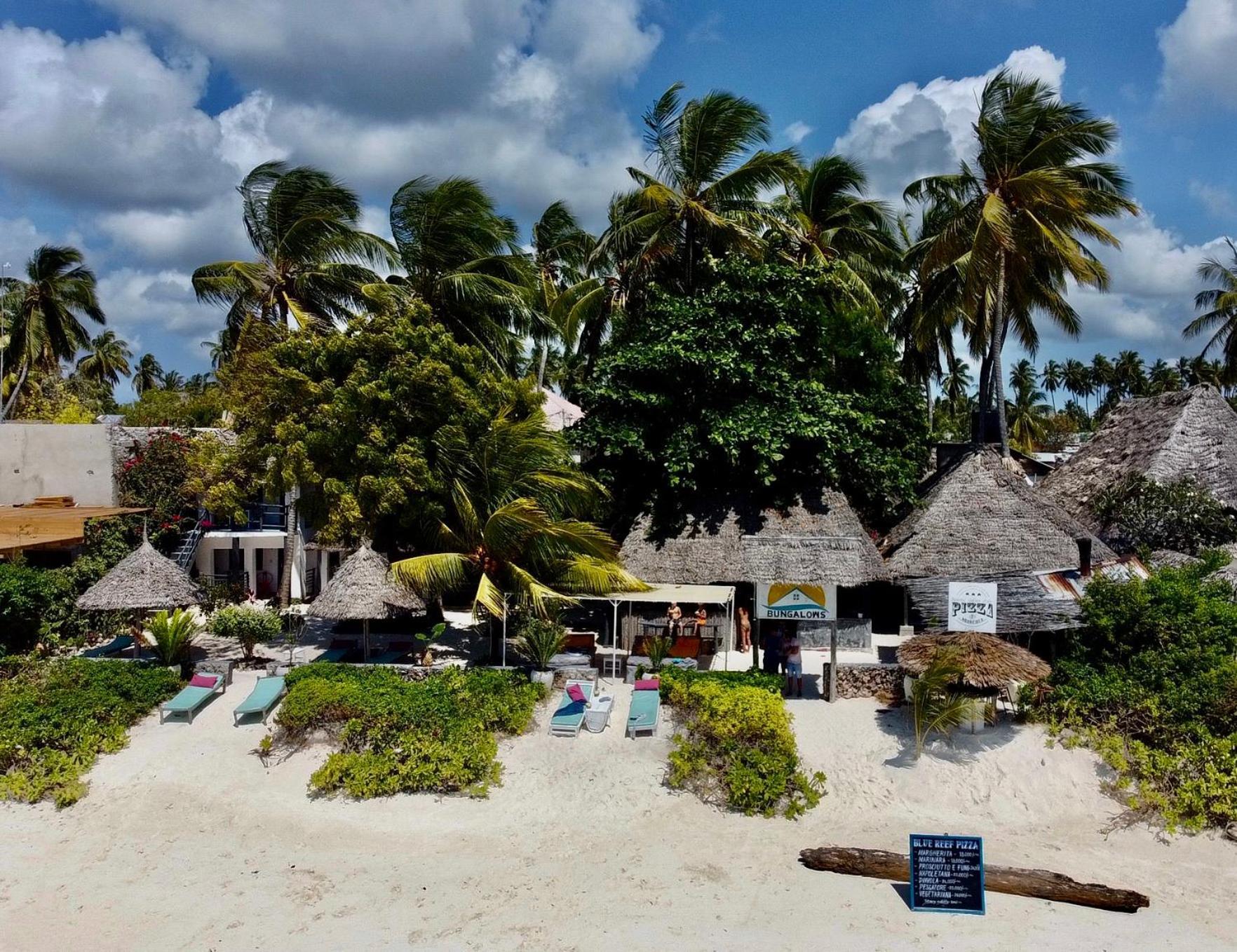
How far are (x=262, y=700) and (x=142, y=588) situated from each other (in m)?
3.72

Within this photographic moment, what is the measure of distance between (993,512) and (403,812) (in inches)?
523

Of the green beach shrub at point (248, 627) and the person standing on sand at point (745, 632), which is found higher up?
the green beach shrub at point (248, 627)

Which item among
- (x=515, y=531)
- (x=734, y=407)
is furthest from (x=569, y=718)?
(x=734, y=407)

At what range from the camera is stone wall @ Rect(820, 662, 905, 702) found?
13.7 meters

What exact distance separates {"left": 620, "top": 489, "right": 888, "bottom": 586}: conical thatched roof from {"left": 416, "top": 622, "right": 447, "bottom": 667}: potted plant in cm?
409

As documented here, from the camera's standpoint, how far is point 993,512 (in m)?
17.6

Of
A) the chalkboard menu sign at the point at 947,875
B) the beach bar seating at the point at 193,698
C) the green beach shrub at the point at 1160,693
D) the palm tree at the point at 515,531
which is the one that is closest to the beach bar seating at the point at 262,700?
the beach bar seating at the point at 193,698

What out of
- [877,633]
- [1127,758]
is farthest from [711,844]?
[877,633]

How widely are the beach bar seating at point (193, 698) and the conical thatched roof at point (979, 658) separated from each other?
11091mm

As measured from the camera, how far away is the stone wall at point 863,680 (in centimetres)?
1366

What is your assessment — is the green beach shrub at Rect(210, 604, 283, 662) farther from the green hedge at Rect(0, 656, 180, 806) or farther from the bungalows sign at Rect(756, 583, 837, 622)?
the bungalows sign at Rect(756, 583, 837, 622)

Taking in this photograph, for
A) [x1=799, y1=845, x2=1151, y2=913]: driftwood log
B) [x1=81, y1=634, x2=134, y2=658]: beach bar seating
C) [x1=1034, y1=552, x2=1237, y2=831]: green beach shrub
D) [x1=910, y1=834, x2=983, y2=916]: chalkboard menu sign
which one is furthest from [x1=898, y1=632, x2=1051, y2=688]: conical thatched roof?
[x1=81, y1=634, x2=134, y2=658]: beach bar seating

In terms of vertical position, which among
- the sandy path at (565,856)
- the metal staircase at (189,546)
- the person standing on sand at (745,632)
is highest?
the metal staircase at (189,546)

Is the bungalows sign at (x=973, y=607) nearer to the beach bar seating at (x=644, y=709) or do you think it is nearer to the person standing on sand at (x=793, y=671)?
the person standing on sand at (x=793, y=671)
